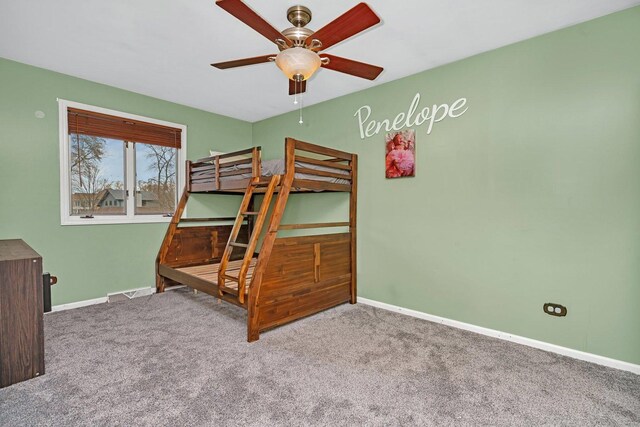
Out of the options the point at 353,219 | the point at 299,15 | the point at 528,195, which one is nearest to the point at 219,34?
the point at 299,15

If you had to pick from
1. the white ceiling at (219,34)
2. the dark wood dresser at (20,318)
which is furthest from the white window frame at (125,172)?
the dark wood dresser at (20,318)

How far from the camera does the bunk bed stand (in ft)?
8.30

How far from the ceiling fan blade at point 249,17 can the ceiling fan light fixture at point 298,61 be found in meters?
0.10

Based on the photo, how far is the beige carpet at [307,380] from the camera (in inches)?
61.8

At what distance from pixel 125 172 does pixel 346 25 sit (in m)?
3.13

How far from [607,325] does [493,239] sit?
88 cm

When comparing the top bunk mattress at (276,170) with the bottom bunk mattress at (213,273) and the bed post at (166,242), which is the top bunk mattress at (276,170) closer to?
the bed post at (166,242)

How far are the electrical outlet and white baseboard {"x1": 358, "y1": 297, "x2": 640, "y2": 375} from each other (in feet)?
0.78

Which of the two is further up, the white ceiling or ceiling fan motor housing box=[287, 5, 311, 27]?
the white ceiling

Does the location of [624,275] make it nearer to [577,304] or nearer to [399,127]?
[577,304]

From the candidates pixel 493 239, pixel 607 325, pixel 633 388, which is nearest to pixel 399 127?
pixel 493 239

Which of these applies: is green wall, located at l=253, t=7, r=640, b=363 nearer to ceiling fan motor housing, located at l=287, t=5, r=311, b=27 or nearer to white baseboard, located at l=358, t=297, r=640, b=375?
white baseboard, located at l=358, t=297, r=640, b=375

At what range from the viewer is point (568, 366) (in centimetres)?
207

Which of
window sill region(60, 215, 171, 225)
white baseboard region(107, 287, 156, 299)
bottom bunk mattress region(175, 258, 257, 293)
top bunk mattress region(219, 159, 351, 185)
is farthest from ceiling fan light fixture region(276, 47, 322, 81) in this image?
white baseboard region(107, 287, 156, 299)
